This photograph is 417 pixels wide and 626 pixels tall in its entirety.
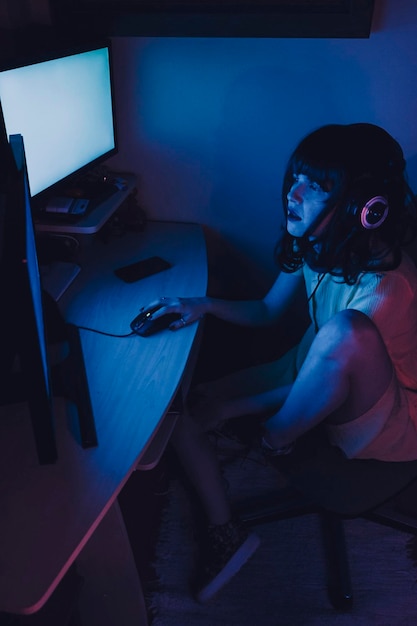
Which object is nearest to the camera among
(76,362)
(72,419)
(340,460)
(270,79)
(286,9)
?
(72,419)

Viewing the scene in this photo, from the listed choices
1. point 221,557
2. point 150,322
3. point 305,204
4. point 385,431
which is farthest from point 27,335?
point 221,557

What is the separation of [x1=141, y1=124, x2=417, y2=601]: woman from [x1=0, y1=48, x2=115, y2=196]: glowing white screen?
0.49 m


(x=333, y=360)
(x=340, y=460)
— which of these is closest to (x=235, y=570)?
(x=340, y=460)

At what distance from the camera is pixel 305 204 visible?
1253 mm

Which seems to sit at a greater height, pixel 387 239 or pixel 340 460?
pixel 387 239

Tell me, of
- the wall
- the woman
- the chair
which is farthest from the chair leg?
the wall

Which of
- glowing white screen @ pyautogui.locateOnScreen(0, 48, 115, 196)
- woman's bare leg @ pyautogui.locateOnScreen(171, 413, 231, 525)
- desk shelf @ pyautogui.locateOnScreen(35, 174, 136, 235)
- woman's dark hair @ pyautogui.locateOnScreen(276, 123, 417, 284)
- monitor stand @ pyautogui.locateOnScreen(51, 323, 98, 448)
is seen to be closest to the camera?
monitor stand @ pyautogui.locateOnScreen(51, 323, 98, 448)

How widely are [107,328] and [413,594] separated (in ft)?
3.59

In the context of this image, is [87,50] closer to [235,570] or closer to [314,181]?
[314,181]

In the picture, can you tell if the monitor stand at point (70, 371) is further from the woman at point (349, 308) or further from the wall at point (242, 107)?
the wall at point (242, 107)

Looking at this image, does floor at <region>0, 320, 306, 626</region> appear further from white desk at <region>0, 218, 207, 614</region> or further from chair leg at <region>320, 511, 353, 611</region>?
chair leg at <region>320, 511, 353, 611</region>

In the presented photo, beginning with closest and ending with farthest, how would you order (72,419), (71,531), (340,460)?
(71,531)
(72,419)
(340,460)

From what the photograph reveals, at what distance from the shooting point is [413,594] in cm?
151

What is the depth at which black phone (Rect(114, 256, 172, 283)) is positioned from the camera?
1.55 metres
